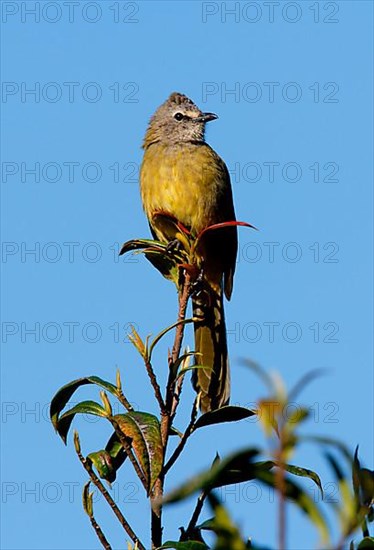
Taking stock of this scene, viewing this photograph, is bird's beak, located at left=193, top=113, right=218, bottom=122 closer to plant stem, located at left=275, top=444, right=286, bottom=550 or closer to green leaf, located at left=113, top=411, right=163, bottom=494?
green leaf, located at left=113, top=411, right=163, bottom=494

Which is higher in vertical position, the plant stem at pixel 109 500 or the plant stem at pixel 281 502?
the plant stem at pixel 281 502

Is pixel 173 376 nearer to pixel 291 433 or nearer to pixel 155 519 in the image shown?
pixel 155 519

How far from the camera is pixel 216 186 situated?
5980 mm

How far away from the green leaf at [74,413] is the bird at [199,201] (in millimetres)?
2746

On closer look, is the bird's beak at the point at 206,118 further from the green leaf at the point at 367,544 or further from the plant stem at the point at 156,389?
the green leaf at the point at 367,544

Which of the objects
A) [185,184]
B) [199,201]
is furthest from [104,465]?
[185,184]

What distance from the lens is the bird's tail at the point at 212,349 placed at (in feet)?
14.1

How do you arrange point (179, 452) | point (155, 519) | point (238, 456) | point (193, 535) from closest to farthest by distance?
point (238, 456)
point (155, 519)
point (193, 535)
point (179, 452)

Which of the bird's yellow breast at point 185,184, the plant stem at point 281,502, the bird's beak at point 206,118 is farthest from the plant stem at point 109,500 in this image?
the bird's beak at point 206,118

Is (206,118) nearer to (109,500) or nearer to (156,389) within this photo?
(156,389)

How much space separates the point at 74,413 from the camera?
2.40 metres

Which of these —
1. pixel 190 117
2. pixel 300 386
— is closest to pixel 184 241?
pixel 300 386

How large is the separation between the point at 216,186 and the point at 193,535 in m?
4.06

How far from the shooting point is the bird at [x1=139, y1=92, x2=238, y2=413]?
5.52 meters
